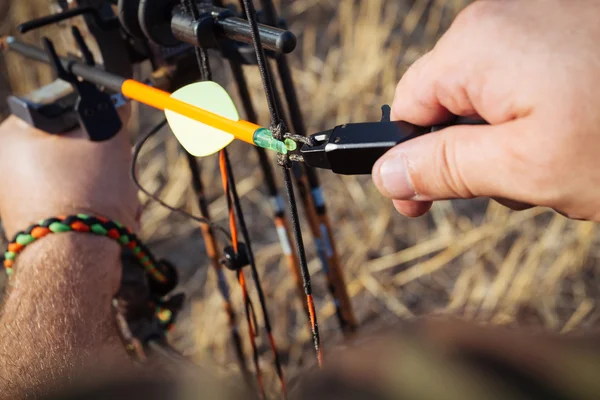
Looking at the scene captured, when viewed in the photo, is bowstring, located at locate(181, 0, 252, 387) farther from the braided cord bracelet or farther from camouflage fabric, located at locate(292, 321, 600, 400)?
camouflage fabric, located at locate(292, 321, 600, 400)

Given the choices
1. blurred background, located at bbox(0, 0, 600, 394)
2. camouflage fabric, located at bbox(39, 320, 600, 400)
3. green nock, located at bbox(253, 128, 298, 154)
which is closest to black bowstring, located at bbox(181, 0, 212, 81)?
green nock, located at bbox(253, 128, 298, 154)

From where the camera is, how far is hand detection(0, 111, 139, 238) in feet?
2.49

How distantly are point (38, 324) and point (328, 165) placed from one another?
1.12 ft

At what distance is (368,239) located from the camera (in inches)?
61.1

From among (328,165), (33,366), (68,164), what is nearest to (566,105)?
(328,165)

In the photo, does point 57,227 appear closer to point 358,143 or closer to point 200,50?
point 200,50

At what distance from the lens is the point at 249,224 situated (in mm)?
1655

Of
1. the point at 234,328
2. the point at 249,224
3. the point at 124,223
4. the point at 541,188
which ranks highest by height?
the point at 541,188

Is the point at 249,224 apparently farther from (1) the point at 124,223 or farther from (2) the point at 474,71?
(2) the point at 474,71

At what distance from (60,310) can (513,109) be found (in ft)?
1.62

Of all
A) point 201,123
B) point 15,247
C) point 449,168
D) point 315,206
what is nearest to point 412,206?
point 449,168

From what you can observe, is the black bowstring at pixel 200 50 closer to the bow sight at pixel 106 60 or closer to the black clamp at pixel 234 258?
the bow sight at pixel 106 60

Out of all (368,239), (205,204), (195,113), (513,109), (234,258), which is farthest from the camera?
(368,239)

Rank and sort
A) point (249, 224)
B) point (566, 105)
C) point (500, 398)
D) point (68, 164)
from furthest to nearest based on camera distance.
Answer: point (249, 224) → point (68, 164) → point (566, 105) → point (500, 398)
